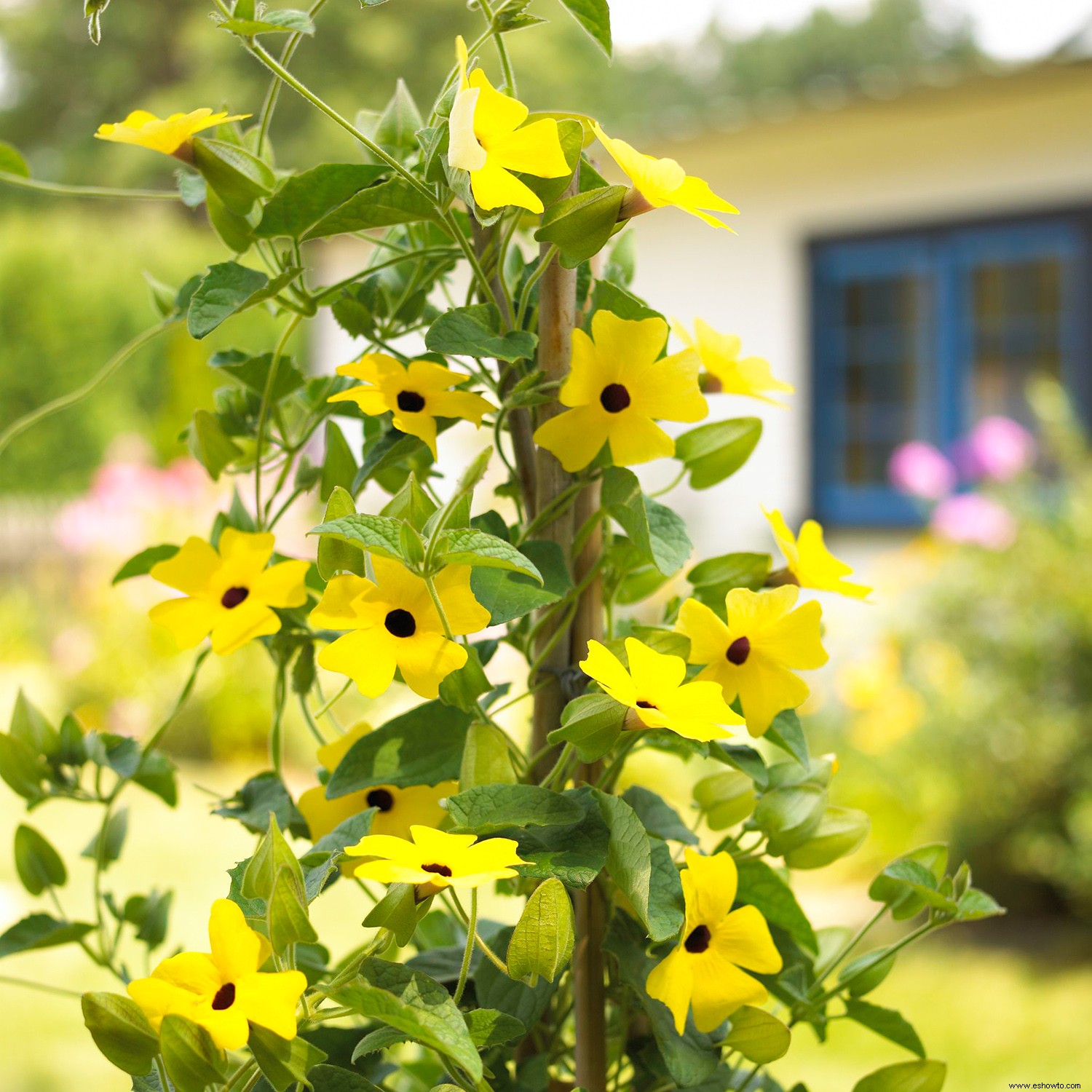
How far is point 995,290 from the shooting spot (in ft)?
18.7

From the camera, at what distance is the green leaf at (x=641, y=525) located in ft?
1.86

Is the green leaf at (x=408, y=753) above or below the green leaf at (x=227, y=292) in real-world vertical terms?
below

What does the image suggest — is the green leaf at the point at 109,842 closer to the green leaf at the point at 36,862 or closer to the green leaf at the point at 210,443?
the green leaf at the point at 36,862

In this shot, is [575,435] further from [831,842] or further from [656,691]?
[831,842]

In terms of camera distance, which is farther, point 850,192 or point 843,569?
point 850,192

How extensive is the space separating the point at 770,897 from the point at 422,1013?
25 cm

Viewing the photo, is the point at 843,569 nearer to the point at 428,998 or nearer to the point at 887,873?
the point at 887,873

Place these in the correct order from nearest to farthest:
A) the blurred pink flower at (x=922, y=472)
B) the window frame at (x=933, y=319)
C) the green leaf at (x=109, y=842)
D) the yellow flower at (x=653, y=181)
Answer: the yellow flower at (x=653, y=181) < the green leaf at (x=109, y=842) < the blurred pink flower at (x=922, y=472) < the window frame at (x=933, y=319)

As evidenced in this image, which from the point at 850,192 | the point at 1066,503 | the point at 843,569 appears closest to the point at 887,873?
the point at 843,569

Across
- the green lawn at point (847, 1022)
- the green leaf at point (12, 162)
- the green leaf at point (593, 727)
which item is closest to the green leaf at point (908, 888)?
the green leaf at point (593, 727)

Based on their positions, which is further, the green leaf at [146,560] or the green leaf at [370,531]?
the green leaf at [146,560]

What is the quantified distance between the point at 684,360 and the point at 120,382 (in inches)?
359

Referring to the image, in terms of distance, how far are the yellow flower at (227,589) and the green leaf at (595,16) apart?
0.96ft

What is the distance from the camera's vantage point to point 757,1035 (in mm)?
568
